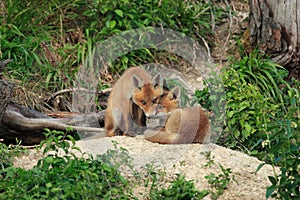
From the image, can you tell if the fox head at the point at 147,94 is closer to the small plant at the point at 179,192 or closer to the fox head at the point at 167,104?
the fox head at the point at 167,104

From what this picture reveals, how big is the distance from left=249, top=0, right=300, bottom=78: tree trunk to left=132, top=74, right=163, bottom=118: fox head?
2.20 meters

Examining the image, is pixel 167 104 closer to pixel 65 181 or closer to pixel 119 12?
pixel 65 181

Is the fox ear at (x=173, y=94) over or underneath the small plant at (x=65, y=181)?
over

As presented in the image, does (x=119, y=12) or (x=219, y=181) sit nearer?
(x=219, y=181)

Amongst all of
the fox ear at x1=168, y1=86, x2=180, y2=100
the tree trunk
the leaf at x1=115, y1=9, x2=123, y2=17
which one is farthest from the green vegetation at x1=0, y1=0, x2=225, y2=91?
the fox ear at x1=168, y1=86, x2=180, y2=100

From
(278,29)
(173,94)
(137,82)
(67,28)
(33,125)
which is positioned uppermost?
(278,29)

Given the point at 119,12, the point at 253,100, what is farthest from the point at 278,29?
the point at 119,12

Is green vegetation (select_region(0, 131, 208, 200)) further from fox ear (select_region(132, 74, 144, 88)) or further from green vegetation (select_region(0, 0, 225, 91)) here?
green vegetation (select_region(0, 0, 225, 91))

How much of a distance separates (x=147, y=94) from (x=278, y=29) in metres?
2.43

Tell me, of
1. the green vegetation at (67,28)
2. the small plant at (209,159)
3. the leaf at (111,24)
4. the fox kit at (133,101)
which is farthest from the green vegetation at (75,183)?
the leaf at (111,24)

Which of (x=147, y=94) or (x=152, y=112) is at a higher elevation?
(x=147, y=94)

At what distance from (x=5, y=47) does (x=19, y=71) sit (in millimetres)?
351

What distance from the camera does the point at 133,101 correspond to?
6.36 metres

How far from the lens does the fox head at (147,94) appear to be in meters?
6.20
